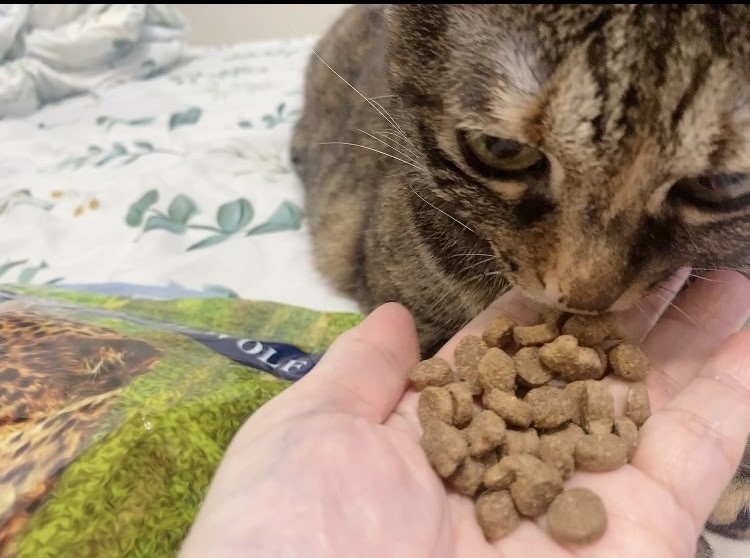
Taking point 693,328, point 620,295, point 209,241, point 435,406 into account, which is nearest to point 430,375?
point 435,406

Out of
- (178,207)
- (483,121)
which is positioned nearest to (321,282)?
(178,207)

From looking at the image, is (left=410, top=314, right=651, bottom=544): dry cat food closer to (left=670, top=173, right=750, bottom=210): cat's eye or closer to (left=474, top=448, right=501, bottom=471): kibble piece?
(left=474, top=448, right=501, bottom=471): kibble piece

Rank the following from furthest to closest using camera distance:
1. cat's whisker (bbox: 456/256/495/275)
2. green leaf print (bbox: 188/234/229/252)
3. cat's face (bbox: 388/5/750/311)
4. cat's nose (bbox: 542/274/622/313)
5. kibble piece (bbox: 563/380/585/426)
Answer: green leaf print (bbox: 188/234/229/252)
cat's whisker (bbox: 456/256/495/275)
kibble piece (bbox: 563/380/585/426)
cat's nose (bbox: 542/274/622/313)
cat's face (bbox: 388/5/750/311)

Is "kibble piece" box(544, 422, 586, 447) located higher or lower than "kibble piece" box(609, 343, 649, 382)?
lower

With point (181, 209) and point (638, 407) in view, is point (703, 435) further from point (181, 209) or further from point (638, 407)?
point (181, 209)

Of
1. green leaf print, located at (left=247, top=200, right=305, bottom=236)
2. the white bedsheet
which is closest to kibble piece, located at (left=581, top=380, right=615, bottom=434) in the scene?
the white bedsheet

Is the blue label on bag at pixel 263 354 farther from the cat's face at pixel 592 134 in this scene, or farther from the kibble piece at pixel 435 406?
the cat's face at pixel 592 134

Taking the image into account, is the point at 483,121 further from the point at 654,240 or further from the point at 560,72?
the point at 654,240
